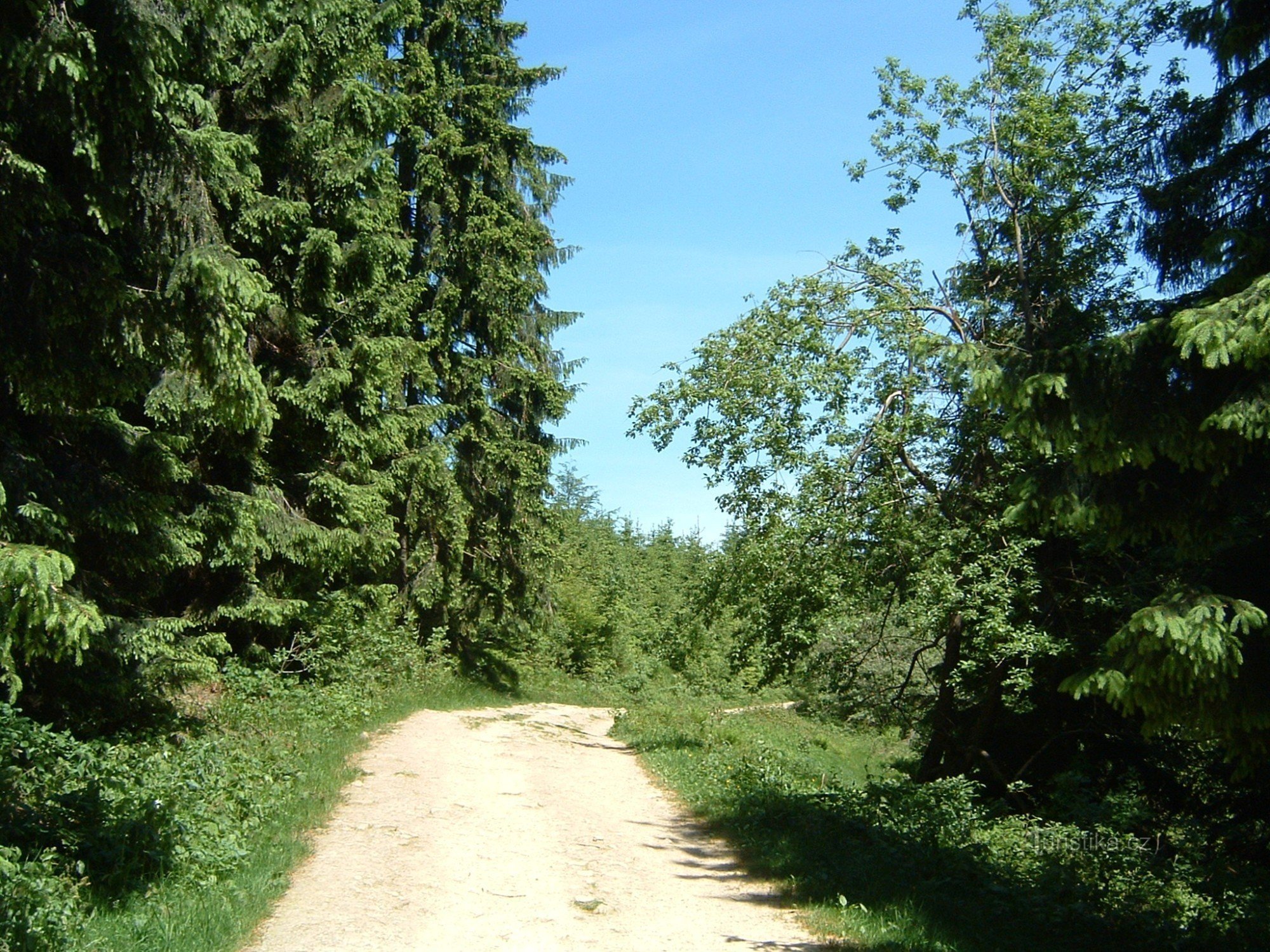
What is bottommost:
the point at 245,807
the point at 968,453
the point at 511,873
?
the point at 511,873

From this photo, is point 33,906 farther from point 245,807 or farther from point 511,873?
point 511,873

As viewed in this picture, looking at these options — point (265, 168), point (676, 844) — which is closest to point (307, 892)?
point (676, 844)

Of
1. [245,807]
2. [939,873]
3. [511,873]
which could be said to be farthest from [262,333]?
[939,873]

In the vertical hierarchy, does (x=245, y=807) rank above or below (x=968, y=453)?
below

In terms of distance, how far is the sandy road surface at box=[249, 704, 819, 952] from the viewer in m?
6.78

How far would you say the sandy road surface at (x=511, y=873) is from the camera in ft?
22.2

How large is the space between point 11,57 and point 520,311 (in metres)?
20.3

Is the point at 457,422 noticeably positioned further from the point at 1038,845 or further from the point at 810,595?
the point at 1038,845

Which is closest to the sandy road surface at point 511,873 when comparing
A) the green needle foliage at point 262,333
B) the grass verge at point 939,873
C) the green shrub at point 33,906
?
the grass verge at point 939,873

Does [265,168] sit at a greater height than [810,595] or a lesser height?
greater

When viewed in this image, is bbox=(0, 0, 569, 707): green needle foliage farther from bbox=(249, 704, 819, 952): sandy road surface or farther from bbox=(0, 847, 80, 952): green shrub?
bbox=(249, 704, 819, 952): sandy road surface

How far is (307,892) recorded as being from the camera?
7.27m

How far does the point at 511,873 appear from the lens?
8.43 metres

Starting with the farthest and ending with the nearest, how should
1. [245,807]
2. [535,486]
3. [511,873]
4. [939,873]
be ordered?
[535,486], [939,873], [245,807], [511,873]
